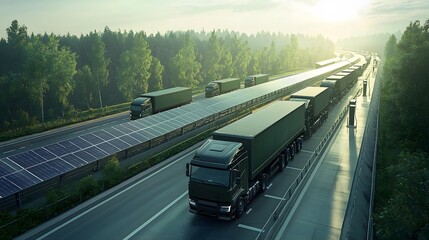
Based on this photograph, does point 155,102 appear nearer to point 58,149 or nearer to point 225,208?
point 58,149

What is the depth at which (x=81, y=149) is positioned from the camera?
27.0m

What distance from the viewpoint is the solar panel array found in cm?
2170

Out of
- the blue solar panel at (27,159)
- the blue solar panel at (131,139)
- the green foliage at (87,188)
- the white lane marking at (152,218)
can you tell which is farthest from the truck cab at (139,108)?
the white lane marking at (152,218)

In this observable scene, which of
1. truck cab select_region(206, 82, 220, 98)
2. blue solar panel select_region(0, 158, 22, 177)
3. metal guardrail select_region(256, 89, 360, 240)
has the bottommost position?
metal guardrail select_region(256, 89, 360, 240)

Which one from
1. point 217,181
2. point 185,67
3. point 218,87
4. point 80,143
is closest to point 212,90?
point 218,87

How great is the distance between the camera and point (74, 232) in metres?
18.5

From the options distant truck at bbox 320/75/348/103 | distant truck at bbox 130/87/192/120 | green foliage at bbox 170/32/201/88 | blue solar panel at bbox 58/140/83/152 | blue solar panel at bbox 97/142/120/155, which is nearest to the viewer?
blue solar panel at bbox 58/140/83/152

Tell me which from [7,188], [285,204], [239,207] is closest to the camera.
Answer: [239,207]

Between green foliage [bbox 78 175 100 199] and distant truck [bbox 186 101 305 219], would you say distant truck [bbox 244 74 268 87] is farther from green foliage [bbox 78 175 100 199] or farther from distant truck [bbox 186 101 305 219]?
green foliage [bbox 78 175 100 199]

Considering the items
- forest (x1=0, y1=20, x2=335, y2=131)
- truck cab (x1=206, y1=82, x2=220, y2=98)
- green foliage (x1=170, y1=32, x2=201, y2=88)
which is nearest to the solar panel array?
truck cab (x1=206, y1=82, x2=220, y2=98)

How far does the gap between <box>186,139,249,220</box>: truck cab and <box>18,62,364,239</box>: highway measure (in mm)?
1087

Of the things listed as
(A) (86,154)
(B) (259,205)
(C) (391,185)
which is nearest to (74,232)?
(A) (86,154)

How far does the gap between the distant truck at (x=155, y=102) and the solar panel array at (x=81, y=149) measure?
236 inches

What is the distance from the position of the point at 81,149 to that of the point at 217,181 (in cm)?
1444
